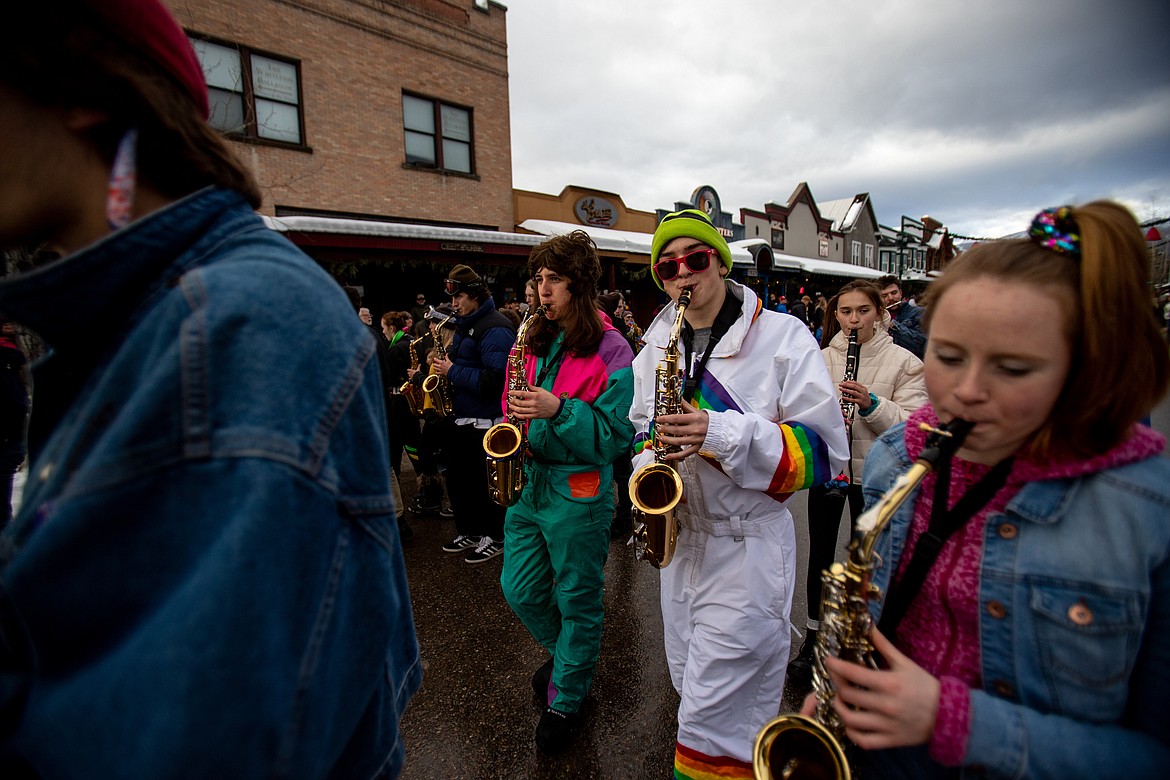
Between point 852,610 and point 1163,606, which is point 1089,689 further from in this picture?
point 852,610

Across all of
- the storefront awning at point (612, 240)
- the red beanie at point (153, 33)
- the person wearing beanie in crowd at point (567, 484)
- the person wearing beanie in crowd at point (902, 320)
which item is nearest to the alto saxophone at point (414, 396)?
the person wearing beanie in crowd at point (567, 484)

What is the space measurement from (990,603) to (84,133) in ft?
6.13

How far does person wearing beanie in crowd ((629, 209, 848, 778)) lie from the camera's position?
1973mm

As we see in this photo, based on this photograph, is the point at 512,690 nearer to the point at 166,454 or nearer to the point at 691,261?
the point at 691,261

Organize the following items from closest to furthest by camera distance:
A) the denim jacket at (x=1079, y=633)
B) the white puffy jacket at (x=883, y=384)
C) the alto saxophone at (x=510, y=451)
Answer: the denim jacket at (x=1079, y=633) → the alto saxophone at (x=510, y=451) → the white puffy jacket at (x=883, y=384)

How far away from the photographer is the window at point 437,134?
1264cm

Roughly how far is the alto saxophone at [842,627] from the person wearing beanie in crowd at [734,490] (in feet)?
2.22

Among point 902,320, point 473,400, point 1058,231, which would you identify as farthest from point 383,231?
point 1058,231

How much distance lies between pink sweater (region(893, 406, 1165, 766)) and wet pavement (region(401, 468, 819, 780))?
105 cm

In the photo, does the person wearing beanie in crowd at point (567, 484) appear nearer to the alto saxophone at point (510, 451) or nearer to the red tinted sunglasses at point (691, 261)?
the alto saxophone at point (510, 451)

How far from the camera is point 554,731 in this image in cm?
255

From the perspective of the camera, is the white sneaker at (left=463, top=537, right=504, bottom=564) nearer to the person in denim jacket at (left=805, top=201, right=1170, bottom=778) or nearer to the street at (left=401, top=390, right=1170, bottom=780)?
the street at (left=401, top=390, right=1170, bottom=780)

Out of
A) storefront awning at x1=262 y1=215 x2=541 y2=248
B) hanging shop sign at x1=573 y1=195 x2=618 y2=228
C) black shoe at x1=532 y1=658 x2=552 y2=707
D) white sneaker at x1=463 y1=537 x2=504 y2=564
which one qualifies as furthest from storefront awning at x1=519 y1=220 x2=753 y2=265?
black shoe at x1=532 y1=658 x2=552 y2=707

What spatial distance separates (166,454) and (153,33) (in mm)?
713
